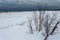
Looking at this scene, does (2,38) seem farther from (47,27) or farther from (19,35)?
(47,27)

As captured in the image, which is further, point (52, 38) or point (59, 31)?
point (59, 31)

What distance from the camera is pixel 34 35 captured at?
7.94m

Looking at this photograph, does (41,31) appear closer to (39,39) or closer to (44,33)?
(44,33)

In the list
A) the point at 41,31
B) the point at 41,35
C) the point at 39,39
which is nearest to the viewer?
the point at 39,39

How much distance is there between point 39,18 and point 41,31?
2.47 ft

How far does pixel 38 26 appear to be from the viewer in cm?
880

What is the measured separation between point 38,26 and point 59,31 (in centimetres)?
106

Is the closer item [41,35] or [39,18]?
[41,35]

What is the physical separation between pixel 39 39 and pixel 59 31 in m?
1.51

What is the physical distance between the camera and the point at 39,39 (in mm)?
7328

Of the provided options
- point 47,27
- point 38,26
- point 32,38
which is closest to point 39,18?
point 38,26

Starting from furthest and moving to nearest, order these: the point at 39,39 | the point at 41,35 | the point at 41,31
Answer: the point at 41,31 < the point at 41,35 < the point at 39,39

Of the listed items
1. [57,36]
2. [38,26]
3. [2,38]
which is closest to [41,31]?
[38,26]

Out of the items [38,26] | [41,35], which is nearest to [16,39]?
[41,35]
